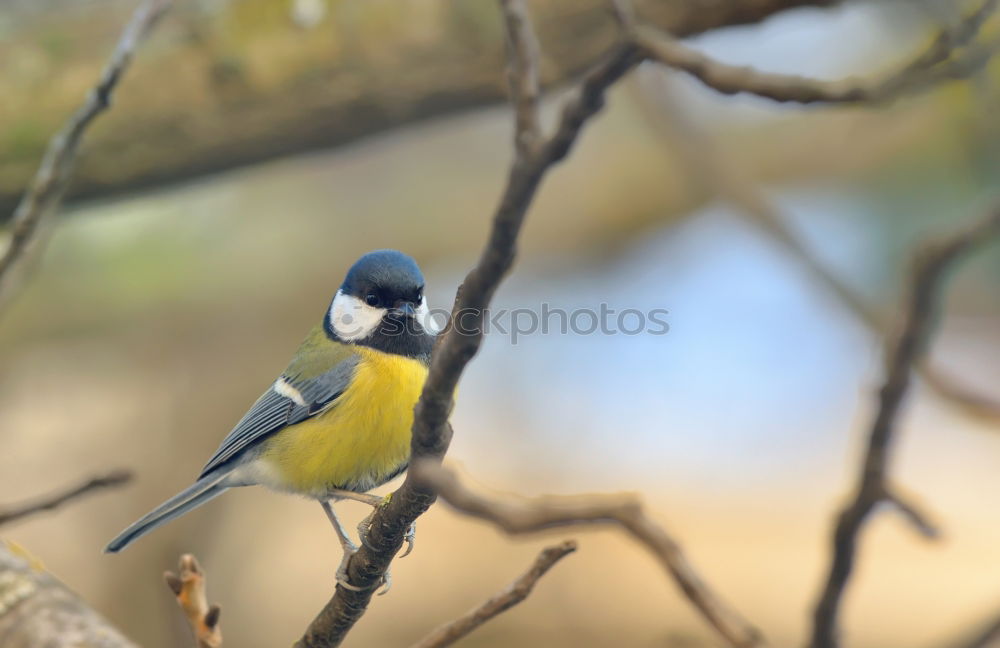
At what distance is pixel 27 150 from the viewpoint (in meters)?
2.96

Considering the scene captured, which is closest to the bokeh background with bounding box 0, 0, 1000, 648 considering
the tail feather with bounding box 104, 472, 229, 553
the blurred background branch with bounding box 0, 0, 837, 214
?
the blurred background branch with bounding box 0, 0, 837, 214

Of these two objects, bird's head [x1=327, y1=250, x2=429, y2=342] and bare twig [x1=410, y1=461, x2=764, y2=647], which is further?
bird's head [x1=327, y1=250, x2=429, y2=342]

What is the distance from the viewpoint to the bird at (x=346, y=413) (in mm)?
1810

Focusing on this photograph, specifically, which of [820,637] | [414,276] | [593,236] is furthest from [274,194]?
[820,637]

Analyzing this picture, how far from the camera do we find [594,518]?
31.4 inches

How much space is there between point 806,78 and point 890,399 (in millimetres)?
372

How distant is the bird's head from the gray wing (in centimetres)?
9

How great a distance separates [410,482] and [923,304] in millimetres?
603

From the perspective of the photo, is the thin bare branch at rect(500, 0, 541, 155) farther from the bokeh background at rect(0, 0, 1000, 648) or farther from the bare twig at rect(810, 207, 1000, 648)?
the bokeh background at rect(0, 0, 1000, 648)

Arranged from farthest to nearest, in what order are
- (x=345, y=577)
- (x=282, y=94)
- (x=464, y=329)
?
(x=282, y=94), (x=345, y=577), (x=464, y=329)

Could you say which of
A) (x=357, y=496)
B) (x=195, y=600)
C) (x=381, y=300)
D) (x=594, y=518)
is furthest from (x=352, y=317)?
(x=594, y=518)

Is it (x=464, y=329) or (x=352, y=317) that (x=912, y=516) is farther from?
(x=352, y=317)

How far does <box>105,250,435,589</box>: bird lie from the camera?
71.2 inches

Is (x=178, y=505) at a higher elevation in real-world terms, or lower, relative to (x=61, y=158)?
lower
